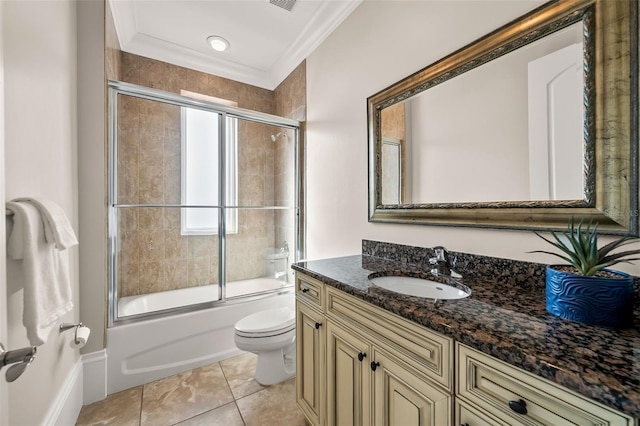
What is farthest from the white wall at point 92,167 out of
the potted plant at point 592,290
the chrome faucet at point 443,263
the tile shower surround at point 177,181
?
the potted plant at point 592,290

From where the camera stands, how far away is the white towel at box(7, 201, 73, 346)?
2.83 feet

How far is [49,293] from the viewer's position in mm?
961

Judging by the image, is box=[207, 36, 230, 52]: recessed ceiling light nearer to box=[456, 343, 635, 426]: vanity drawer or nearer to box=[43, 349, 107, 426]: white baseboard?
box=[43, 349, 107, 426]: white baseboard

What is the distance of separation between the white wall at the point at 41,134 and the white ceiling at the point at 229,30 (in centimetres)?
77

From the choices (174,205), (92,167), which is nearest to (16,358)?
(92,167)

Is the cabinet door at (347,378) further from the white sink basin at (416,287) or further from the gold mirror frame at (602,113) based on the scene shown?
the gold mirror frame at (602,113)

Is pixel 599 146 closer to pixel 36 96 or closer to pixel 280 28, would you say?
pixel 36 96

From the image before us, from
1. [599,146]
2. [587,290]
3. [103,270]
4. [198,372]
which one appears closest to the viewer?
[587,290]

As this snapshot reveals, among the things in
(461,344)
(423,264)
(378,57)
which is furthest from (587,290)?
(378,57)

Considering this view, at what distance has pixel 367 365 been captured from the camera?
99 cm

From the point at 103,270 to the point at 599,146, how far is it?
249cm

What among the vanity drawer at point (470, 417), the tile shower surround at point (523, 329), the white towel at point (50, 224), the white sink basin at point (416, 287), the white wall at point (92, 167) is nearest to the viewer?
the tile shower surround at point (523, 329)

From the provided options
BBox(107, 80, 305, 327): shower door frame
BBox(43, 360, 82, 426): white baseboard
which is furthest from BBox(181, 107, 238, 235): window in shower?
Answer: BBox(43, 360, 82, 426): white baseboard

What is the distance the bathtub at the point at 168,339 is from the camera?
1.79 meters
